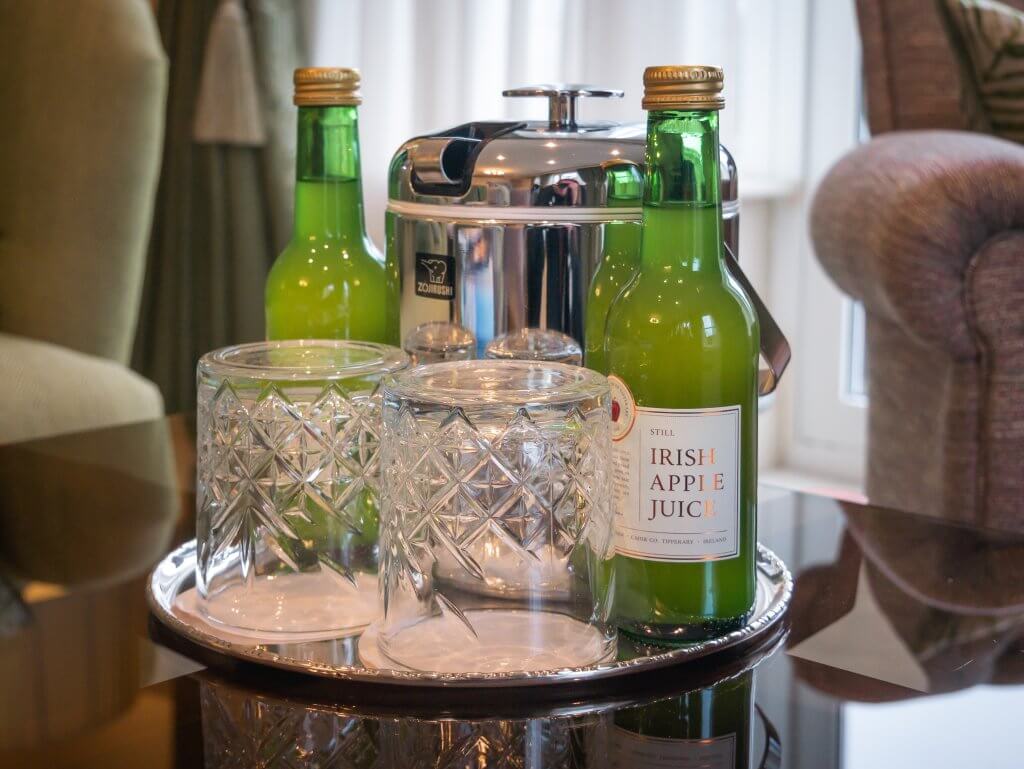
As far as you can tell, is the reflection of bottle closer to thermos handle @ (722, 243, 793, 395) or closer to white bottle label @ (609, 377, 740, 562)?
white bottle label @ (609, 377, 740, 562)

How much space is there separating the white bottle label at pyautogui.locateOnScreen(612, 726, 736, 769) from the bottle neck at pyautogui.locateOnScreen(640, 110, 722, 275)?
19 centimetres

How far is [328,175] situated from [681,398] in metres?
0.26

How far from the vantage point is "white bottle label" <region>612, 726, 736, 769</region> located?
0.45m

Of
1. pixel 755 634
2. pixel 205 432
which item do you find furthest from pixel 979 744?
pixel 205 432

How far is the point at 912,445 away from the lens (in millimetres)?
1392

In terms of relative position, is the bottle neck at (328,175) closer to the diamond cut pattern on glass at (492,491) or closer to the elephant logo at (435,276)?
the elephant logo at (435,276)

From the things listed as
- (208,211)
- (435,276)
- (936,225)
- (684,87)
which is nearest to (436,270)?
(435,276)

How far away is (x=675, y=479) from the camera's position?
0.51 meters

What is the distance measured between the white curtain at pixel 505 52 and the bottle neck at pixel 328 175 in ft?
4.06

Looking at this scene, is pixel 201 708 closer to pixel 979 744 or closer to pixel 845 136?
pixel 979 744

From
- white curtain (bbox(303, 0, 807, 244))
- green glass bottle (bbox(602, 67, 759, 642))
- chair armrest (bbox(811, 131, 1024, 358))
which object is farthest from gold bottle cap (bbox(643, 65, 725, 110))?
white curtain (bbox(303, 0, 807, 244))

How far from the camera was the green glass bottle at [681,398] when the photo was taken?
508 mm

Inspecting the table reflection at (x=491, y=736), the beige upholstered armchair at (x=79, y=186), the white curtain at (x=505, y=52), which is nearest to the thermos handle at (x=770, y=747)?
the table reflection at (x=491, y=736)

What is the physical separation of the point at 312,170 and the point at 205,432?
18 centimetres
